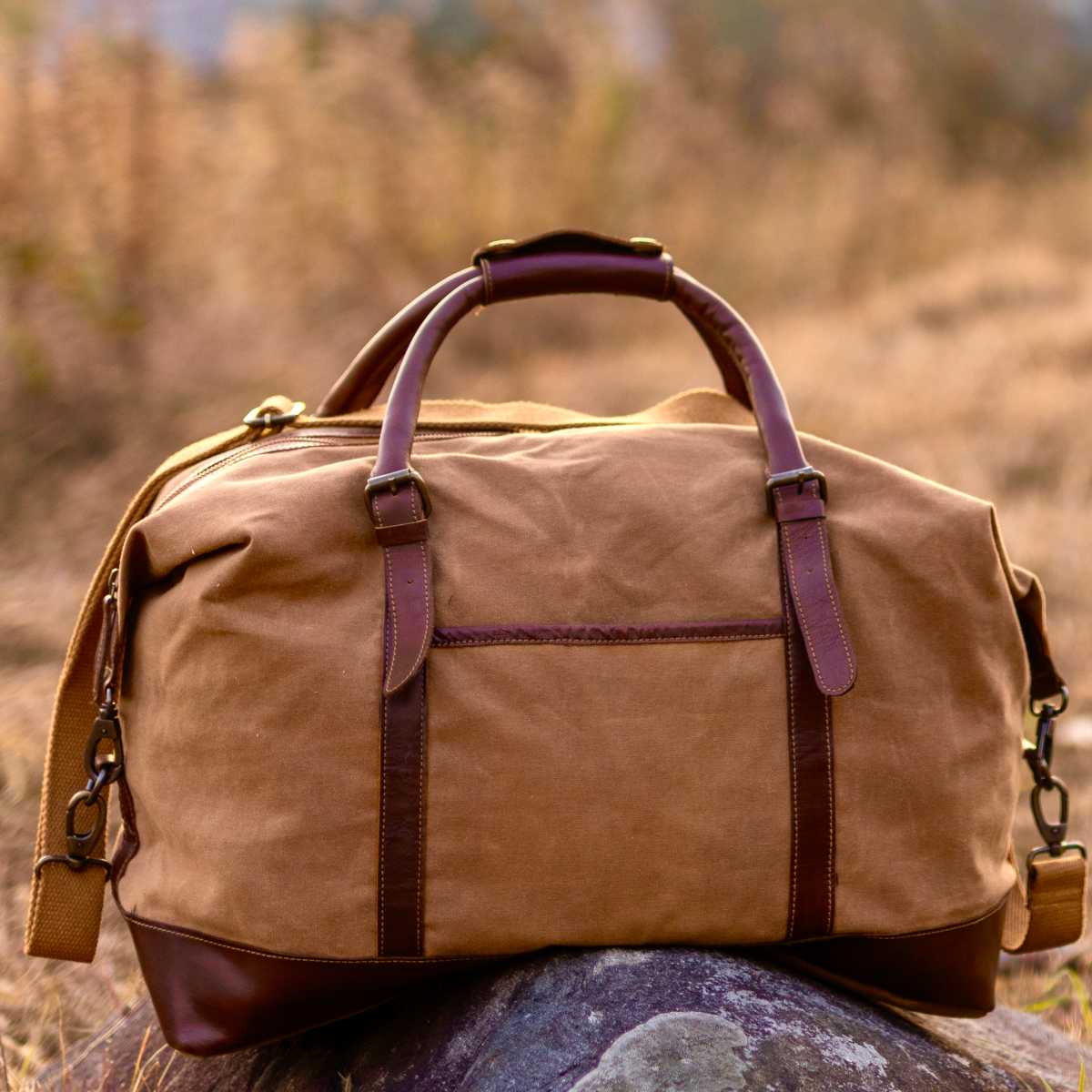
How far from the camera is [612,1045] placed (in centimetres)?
137

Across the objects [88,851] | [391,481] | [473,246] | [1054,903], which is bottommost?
[1054,903]

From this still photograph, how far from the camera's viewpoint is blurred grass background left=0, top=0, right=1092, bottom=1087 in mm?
3965

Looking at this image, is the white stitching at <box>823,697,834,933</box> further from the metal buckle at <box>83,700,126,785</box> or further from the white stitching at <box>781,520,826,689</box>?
the metal buckle at <box>83,700,126,785</box>

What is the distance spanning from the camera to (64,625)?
3.37m

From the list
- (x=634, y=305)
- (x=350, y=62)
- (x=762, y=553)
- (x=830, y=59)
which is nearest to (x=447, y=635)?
(x=762, y=553)

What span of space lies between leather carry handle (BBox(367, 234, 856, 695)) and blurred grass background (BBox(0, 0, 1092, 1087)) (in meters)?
0.89

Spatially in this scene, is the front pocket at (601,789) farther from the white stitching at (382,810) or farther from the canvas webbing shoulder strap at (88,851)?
the canvas webbing shoulder strap at (88,851)

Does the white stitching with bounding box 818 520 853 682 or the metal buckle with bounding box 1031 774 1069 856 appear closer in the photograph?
the white stitching with bounding box 818 520 853 682

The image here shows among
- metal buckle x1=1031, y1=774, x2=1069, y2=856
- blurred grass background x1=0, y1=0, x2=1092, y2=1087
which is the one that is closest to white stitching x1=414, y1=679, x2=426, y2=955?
blurred grass background x1=0, y1=0, x2=1092, y2=1087

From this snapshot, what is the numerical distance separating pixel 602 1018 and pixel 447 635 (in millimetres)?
474

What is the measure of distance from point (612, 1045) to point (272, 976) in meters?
0.41

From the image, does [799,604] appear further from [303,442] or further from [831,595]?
[303,442]

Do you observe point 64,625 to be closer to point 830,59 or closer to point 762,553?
point 762,553

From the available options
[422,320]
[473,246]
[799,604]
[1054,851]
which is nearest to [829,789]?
[799,604]
